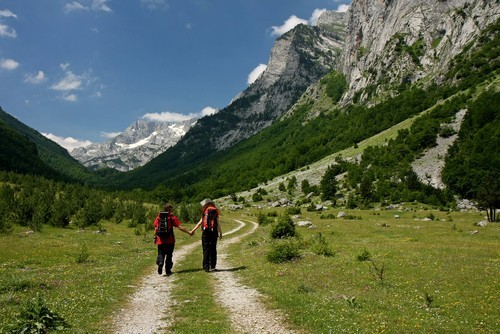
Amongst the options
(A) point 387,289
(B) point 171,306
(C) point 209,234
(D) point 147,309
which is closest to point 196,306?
(B) point 171,306

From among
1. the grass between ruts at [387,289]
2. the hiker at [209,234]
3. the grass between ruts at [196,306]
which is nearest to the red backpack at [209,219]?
the hiker at [209,234]

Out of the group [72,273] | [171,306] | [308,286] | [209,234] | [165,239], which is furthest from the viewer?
[209,234]

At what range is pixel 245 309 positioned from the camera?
12914 mm

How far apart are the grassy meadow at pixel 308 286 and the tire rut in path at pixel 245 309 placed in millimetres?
420

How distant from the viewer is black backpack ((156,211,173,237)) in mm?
20281

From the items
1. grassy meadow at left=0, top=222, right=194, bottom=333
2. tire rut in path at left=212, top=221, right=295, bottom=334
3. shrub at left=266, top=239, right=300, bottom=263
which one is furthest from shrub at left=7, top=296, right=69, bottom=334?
shrub at left=266, top=239, right=300, bottom=263

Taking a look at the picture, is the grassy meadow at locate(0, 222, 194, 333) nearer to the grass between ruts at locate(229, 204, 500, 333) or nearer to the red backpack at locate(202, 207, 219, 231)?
the red backpack at locate(202, 207, 219, 231)

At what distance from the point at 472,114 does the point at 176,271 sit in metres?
108

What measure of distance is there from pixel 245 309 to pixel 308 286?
175 inches

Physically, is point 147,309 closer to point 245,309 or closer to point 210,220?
point 245,309

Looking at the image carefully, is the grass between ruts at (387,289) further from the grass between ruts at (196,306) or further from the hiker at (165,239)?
the hiker at (165,239)

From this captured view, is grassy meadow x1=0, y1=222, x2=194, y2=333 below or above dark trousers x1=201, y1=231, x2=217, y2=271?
below

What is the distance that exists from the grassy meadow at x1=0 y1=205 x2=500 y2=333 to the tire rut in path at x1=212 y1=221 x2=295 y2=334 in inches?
16.5

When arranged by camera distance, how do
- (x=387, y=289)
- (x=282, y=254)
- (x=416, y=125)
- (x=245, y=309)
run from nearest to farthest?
(x=245, y=309) → (x=387, y=289) → (x=282, y=254) → (x=416, y=125)
